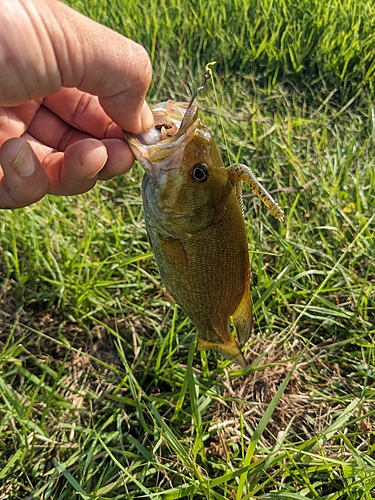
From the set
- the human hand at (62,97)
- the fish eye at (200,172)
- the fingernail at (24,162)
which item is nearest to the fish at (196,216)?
the fish eye at (200,172)

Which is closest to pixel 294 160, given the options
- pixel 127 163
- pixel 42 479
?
pixel 127 163

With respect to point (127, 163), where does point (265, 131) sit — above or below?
below

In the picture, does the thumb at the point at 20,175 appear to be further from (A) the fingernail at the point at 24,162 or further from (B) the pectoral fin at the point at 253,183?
(B) the pectoral fin at the point at 253,183

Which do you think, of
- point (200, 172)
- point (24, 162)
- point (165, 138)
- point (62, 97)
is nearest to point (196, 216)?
point (200, 172)

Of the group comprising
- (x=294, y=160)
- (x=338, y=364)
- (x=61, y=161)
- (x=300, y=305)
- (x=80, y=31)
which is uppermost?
(x=80, y=31)

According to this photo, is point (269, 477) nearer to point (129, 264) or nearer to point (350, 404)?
point (350, 404)

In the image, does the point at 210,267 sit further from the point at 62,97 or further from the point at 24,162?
the point at 62,97

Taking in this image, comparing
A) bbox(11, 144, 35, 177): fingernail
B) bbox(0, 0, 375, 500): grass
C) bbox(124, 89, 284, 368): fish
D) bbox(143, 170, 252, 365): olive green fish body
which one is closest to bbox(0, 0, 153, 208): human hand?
bbox(11, 144, 35, 177): fingernail
